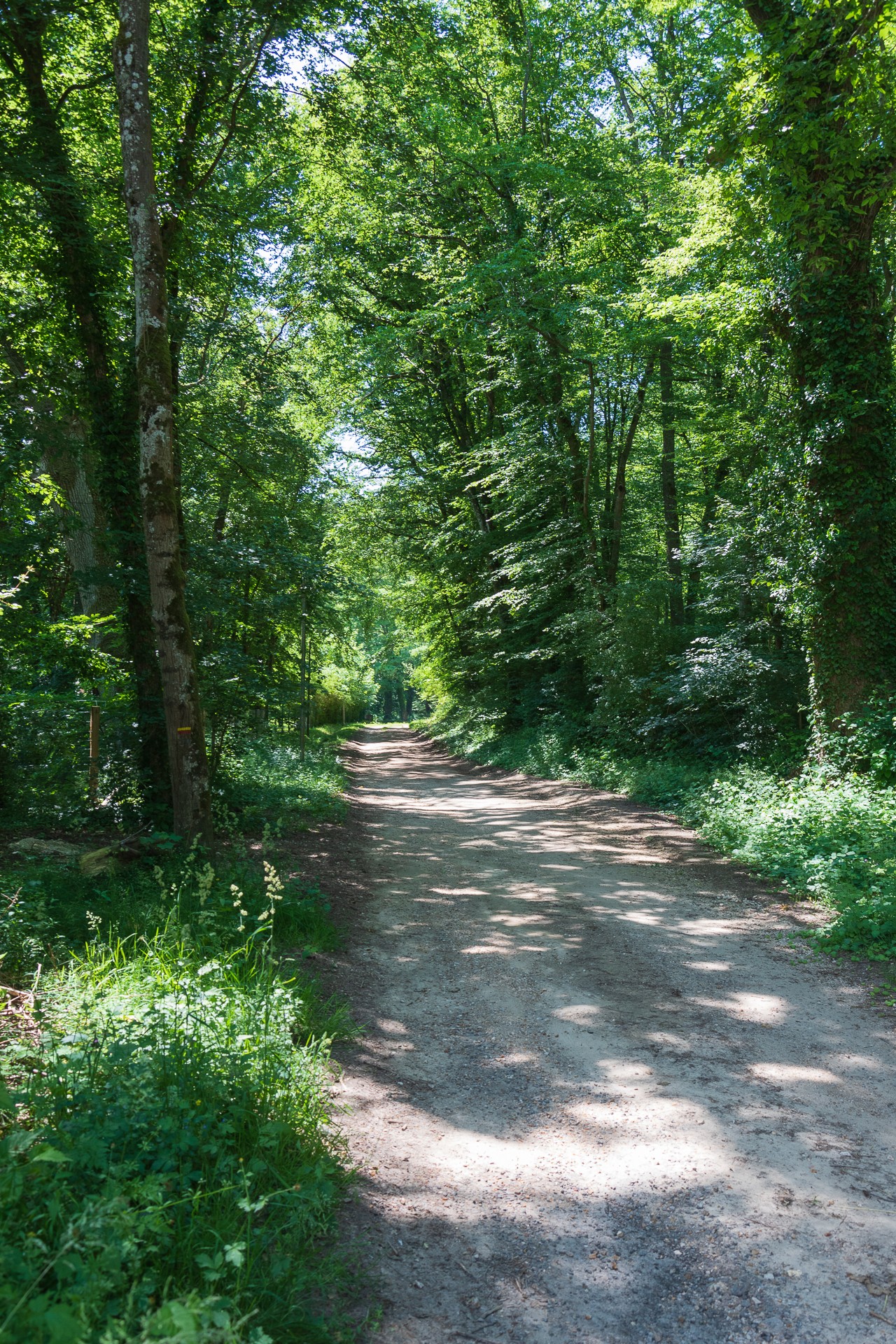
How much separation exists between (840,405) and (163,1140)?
9436 millimetres

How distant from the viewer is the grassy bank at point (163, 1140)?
2141 millimetres

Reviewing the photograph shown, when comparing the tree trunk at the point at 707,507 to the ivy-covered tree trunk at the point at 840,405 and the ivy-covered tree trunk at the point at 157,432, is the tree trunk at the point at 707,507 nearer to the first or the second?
the ivy-covered tree trunk at the point at 840,405

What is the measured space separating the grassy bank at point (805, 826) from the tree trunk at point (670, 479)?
12.4 feet

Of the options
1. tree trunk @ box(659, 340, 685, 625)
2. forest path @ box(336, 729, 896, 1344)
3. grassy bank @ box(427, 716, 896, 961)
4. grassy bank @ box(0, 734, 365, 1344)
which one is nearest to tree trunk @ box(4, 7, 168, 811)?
forest path @ box(336, 729, 896, 1344)

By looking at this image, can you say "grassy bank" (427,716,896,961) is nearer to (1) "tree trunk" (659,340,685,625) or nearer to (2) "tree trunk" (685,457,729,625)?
(1) "tree trunk" (659,340,685,625)

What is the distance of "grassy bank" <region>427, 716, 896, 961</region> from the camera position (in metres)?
5.93

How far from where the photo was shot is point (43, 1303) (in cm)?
181

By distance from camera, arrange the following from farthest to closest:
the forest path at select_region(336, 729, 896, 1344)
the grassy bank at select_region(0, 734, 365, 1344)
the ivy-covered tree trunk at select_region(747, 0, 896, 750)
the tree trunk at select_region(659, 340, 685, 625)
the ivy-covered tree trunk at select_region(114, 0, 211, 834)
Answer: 1. the tree trunk at select_region(659, 340, 685, 625)
2. the ivy-covered tree trunk at select_region(747, 0, 896, 750)
3. the ivy-covered tree trunk at select_region(114, 0, 211, 834)
4. the forest path at select_region(336, 729, 896, 1344)
5. the grassy bank at select_region(0, 734, 365, 1344)

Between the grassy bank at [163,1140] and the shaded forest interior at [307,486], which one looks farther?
the shaded forest interior at [307,486]

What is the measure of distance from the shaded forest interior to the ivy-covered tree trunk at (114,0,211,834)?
40 mm

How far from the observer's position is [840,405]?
8844mm

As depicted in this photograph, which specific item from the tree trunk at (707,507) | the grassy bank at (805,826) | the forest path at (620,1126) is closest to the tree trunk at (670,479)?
the tree trunk at (707,507)

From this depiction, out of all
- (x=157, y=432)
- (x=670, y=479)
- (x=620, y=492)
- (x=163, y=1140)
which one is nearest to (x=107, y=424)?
(x=157, y=432)

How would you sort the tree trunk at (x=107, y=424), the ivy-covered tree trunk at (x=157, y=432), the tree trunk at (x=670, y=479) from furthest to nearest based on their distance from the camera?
the tree trunk at (x=670, y=479), the tree trunk at (x=107, y=424), the ivy-covered tree trunk at (x=157, y=432)
